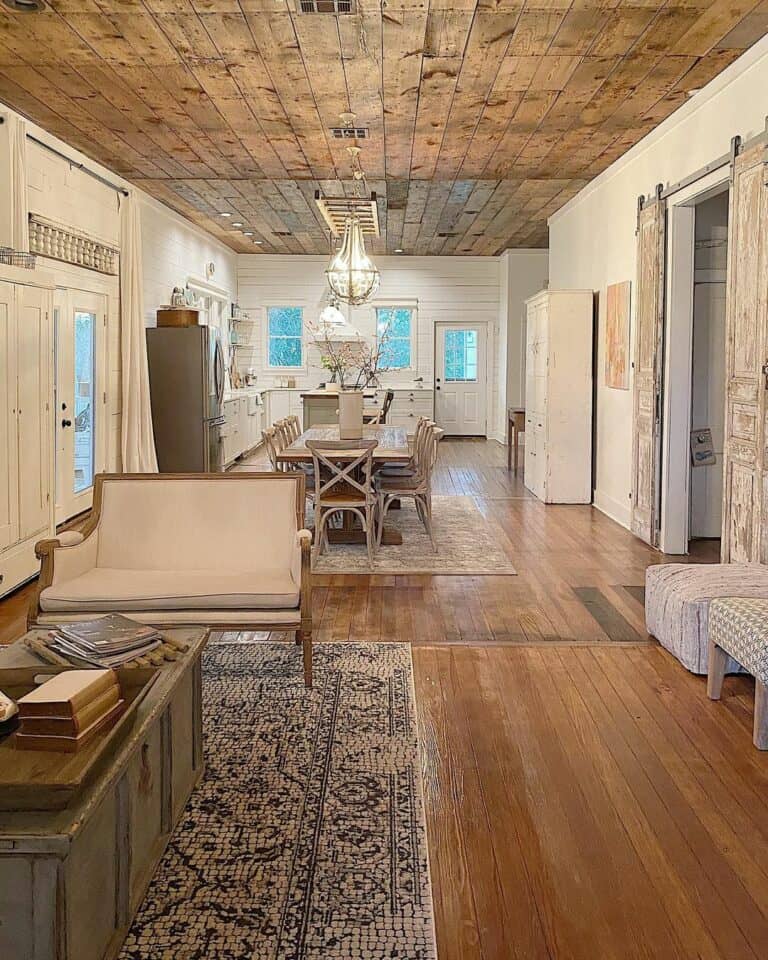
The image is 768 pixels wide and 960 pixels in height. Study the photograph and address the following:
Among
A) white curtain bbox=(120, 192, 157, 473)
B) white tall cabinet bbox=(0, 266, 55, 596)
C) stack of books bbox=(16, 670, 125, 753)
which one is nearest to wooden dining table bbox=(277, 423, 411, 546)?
white tall cabinet bbox=(0, 266, 55, 596)

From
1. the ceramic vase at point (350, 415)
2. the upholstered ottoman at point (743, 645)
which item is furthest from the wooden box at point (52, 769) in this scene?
the ceramic vase at point (350, 415)

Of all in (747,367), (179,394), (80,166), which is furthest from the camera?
(179,394)

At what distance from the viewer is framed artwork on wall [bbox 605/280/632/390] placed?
7773 mm

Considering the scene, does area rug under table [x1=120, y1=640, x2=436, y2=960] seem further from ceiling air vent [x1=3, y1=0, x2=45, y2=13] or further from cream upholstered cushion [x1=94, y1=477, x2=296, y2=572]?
ceiling air vent [x1=3, y1=0, x2=45, y2=13]

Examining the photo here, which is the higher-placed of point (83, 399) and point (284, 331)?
point (284, 331)

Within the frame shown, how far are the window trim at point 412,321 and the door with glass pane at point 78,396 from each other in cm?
800

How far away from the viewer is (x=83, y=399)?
26.7 feet

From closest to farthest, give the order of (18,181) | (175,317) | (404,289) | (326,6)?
(326,6)
(18,181)
(175,317)
(404,289)

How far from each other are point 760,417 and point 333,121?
3389 millimetres

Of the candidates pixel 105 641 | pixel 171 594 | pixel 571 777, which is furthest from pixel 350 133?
pixel 571 777

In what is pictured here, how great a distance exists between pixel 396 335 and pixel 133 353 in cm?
777

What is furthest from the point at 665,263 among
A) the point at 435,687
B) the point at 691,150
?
the point at 435,687

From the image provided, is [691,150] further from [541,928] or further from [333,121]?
[541,928]

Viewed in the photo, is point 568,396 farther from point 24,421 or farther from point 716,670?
point 716,670
